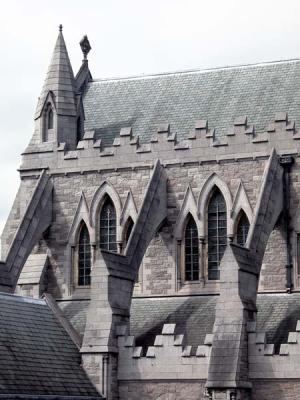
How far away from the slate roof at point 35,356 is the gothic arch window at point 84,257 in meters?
3.49

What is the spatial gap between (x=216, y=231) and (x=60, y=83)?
842 cm

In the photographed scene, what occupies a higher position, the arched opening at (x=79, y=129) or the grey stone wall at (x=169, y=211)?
the arched opening at (x=79, y=129)

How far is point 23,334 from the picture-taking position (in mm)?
38156

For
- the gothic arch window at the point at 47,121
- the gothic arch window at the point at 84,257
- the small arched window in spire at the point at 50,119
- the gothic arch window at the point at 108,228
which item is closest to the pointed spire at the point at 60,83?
the gothic arch window at the point at 47,121

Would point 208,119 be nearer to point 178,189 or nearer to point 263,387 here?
point 178,189

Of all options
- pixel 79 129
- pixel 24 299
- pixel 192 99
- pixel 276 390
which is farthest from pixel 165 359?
pixel 192 99

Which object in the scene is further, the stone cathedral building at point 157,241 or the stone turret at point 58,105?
the stone turret at point 58,105

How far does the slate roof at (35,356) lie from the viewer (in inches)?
1417

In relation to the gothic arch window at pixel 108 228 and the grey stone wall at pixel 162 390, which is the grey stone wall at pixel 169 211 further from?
the grey stone wall at pixel 162 390

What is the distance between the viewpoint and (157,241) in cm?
4353

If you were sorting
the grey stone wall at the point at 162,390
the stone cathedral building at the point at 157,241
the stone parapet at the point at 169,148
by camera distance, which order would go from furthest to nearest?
the stone parapet at the point at 169,148
the grey stone wall at the point at 162,390
the stone cathedral building at the point at 157,241

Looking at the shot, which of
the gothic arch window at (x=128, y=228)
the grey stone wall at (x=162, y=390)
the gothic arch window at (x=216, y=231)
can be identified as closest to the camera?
the grey stone wall at (x=162, y=390)

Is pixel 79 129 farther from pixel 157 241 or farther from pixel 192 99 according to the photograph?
pixel 157 241

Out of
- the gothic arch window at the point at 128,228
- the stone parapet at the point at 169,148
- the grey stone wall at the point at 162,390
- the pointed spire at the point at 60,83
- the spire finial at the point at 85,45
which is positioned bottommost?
the grey stone wall at the point at 162,390
